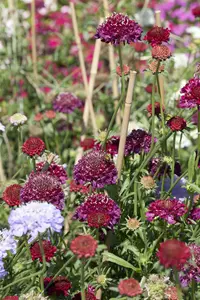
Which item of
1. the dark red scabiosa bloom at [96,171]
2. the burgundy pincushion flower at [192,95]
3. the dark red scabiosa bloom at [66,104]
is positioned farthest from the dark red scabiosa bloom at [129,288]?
the dark red scabiosa bloom at [66,104]

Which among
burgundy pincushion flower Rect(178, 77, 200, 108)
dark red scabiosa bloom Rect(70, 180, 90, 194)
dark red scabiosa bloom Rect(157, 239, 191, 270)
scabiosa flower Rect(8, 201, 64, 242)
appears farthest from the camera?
dark red scabiosa bloom Rect(70, 180, 90, 194)

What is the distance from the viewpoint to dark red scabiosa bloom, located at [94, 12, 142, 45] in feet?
6.67

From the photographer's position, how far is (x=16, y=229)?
1587 millimetres

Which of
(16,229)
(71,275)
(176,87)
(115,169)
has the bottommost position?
(71,275)

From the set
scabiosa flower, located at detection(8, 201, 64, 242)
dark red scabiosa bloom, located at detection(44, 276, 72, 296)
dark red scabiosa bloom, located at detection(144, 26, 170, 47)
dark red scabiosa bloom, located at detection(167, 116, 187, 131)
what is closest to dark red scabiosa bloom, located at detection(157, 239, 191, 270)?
scabiosa flower, located at detection(8, 201, 64, 242)

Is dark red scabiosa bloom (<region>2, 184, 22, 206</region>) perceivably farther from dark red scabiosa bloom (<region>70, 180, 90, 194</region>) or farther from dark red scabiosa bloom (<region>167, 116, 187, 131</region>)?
dark red scabiosa bloom (<region>167, 116, 187, 131</region>)

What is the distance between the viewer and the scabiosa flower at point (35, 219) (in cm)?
156

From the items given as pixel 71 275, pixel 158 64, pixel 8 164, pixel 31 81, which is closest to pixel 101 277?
pixel 71 275

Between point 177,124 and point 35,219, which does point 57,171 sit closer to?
point 177,124

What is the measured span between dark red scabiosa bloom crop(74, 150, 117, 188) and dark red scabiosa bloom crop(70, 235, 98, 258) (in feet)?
1.26

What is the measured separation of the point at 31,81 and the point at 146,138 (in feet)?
5.73

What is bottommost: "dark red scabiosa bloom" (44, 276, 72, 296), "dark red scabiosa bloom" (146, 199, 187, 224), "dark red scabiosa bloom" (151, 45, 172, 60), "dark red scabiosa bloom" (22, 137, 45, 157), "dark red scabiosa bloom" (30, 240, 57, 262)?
"dark red scabiosa bloom" (44, 276, 72, 296)

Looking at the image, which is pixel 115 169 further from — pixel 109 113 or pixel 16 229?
pixel 109 113

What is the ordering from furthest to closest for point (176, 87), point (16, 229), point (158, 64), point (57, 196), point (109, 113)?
1. point (109, 113)
2. point (176, 87)
3. point (158, 64)
4. point (57, 196)
5. point (16, 229)
